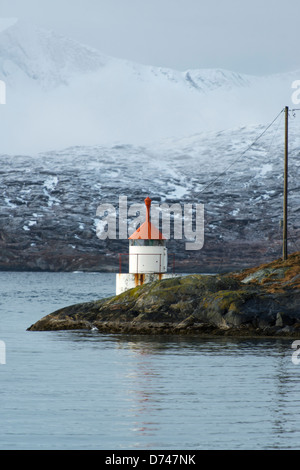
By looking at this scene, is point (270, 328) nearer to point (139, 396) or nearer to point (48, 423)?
point (139, 396)

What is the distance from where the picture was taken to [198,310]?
33812 millimetres

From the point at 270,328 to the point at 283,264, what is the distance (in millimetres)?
9111

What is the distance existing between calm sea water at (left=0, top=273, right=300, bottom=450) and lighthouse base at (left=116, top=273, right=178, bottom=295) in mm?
5915

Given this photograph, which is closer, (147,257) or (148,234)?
(147,257)

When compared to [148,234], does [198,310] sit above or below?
below

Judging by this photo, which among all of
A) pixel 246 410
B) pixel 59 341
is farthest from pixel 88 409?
pixel 59 341

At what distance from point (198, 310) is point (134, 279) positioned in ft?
20.4

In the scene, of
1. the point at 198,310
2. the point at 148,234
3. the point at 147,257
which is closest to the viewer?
the point at 198,310

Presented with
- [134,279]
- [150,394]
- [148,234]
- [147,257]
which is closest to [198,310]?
[147,257]

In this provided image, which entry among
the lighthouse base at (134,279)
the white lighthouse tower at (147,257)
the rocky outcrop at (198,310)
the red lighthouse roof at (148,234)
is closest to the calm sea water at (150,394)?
the rocky outcrop at (198,310)

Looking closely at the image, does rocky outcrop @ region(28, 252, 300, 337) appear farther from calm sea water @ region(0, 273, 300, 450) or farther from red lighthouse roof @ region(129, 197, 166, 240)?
red lighthouse roof @ region(129, 197, 166, 240)

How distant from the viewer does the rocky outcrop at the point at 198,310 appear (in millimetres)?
32750

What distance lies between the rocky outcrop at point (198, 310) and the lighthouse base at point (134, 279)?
2.11 metres

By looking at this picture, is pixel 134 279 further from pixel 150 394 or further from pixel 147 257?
pixel 150 394
